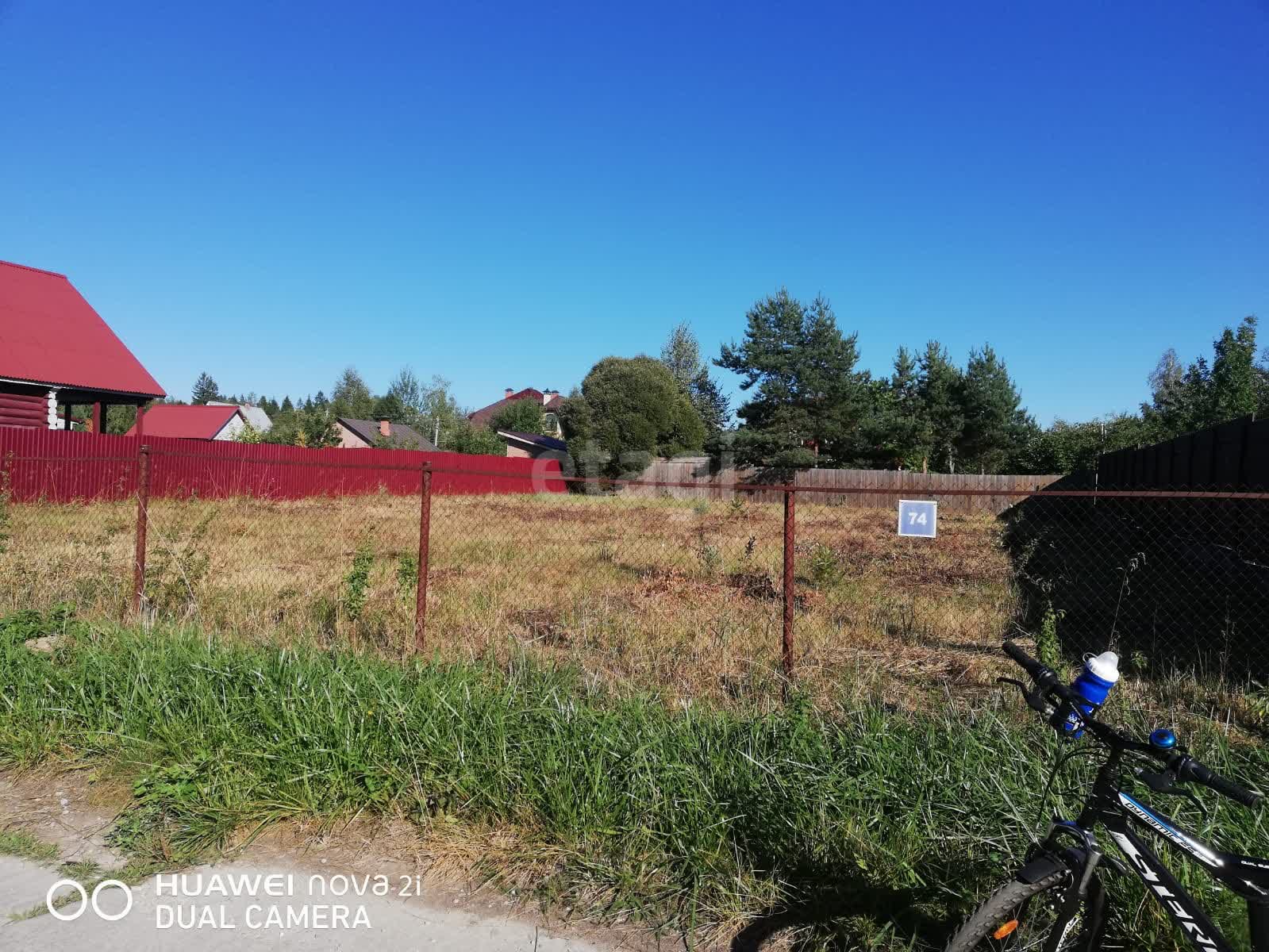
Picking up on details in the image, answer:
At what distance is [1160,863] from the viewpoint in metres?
1.93

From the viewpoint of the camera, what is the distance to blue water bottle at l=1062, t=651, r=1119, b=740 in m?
1.90

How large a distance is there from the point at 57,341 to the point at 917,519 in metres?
25.0

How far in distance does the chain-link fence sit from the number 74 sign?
56 mm

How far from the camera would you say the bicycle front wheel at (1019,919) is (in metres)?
2.05

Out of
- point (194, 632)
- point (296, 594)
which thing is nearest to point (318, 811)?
point (194, 632)

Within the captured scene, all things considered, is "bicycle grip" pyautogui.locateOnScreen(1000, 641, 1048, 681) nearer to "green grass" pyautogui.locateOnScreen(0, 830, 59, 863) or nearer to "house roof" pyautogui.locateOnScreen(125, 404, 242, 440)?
"green grass" pyautogui.locateOnScreen(0, 830, 59, 863)

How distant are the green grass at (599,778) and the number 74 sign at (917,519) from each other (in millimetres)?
1244

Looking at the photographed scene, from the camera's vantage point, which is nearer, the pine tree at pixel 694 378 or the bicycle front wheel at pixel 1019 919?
the bicycle front wheel at pixel 1019 919

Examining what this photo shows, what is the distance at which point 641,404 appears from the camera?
43.7 m

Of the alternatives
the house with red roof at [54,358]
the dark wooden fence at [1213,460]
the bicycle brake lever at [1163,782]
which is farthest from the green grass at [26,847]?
the house with red roof at [54,358]

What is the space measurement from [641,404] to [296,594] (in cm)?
3651

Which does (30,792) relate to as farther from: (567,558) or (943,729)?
(567,558)

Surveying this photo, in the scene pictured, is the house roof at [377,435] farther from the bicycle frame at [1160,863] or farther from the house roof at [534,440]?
the bicycle frame at [1160,863]

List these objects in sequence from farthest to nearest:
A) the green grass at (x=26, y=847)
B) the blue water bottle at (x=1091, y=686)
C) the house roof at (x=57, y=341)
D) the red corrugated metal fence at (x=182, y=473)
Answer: the house roof at (x=57, y=341)
the red corrugated metal fence at (x=182, y=473)
the green grass at (x=26, y=847)
the blue water bottle at (x=1091, y=686)
